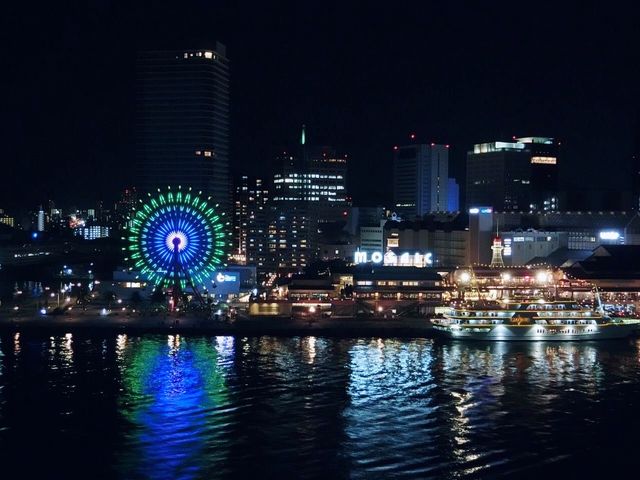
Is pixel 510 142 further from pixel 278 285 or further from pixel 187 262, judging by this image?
pixel 187 262

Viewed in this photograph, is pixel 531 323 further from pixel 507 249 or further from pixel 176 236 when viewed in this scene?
pixel 507 249

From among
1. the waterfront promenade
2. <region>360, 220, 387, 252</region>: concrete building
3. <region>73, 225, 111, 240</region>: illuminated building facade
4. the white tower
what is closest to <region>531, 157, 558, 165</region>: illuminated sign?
<region>360, 220, 387, 252</region>: concrete building

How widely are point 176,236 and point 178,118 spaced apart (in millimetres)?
35023

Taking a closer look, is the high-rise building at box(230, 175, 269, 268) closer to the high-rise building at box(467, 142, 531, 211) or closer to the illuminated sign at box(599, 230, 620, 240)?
the high-rise building at box(467, 142, 531, 211)

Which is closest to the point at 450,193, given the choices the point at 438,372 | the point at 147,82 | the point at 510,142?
the point at 510,142

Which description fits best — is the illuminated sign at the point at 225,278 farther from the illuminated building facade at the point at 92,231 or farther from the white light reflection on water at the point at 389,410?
the illuminated building facade at the point at 92,231

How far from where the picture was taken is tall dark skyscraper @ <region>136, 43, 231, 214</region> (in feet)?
240

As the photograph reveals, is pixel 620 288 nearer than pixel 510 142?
Yes

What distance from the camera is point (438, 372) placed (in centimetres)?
2650

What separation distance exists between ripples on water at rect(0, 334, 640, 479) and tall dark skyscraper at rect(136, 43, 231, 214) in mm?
43194

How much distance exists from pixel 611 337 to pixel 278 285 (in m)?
21.1

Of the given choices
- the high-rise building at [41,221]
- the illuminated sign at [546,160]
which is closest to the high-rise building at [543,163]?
the illuminated sign at [546,160]

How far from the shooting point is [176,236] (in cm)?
4050

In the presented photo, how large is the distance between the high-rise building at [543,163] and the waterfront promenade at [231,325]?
55194mm
